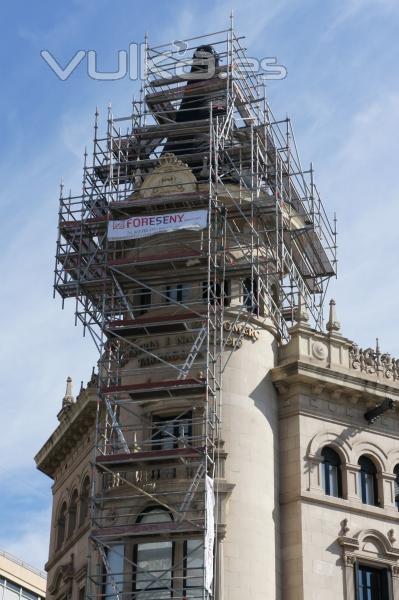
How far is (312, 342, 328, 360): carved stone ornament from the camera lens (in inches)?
2232

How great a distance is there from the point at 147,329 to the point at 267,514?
8.49 meters

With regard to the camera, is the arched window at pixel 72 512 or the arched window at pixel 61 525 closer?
the arched window at pixel 72 512

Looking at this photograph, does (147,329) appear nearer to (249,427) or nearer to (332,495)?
(249,427)

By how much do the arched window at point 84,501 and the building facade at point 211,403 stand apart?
4.1 inches

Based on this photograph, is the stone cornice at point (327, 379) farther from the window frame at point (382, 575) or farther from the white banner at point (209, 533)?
the window frame at point (382, 575)

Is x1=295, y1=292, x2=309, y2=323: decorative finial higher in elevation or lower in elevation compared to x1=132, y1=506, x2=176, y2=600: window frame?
higher

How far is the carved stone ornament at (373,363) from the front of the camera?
57344 millimetres

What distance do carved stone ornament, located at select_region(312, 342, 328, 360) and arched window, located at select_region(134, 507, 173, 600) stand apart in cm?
900

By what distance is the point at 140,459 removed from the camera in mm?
52250

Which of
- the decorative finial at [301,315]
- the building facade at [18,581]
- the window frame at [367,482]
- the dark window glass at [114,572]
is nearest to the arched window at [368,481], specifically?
the window frame at [367,482]

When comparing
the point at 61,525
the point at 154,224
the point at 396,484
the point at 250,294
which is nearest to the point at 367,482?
the point at 396,484

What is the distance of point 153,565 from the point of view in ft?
171

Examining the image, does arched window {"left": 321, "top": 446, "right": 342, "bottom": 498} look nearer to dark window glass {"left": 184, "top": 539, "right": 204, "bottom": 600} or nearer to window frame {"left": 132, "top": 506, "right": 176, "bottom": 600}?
dark window glass {"left": 184, "top": 539, "right": 204, "bottom": 600}

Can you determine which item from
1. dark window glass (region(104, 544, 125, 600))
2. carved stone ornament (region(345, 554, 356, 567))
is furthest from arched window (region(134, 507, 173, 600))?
carved stone ornament (region(345, 554, 356, 567))
